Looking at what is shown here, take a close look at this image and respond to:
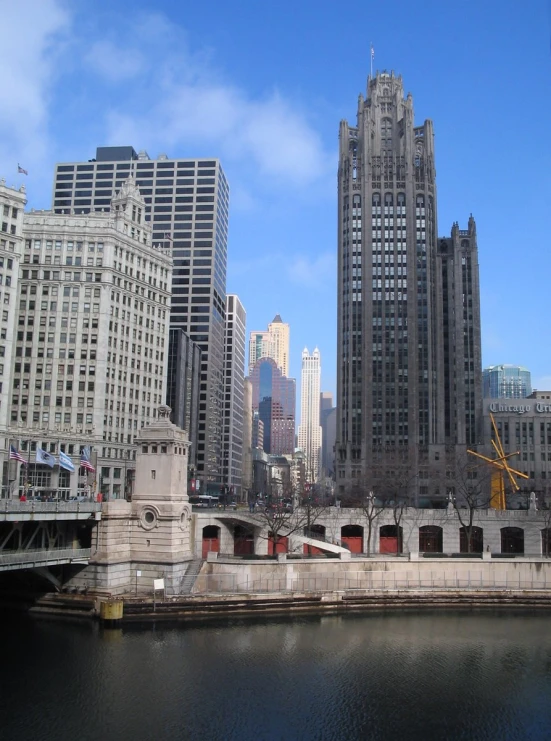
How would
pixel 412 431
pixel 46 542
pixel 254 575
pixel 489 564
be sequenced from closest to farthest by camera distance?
pixel 46 542 → pixel 254 575 → pixel 489 564 → pixel 412 431

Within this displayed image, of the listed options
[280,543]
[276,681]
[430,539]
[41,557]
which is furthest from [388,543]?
[276,681]

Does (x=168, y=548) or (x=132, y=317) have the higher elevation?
(x=132, y=317)

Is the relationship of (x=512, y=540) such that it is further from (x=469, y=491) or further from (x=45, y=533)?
(x=45, y=533)

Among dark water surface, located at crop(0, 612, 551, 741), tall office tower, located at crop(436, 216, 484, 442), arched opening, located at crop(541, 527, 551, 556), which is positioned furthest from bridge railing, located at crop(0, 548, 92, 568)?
tall office tower, located at crop(436, 216, 484, 442)

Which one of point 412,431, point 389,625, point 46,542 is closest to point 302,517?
point 389,625

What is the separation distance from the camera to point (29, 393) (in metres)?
120

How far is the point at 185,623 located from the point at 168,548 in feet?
30.9

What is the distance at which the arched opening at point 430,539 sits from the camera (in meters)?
99.6

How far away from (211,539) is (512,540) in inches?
1628

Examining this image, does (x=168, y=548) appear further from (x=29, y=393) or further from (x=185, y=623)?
(x=29, y=393)

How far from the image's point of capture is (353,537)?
10038 centimetres

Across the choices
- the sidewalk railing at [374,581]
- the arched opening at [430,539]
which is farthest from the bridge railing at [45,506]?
the arched opening at [430,539]

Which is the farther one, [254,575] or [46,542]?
[254,575]

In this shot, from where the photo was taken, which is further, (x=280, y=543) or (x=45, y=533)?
(x=280, y=543)
